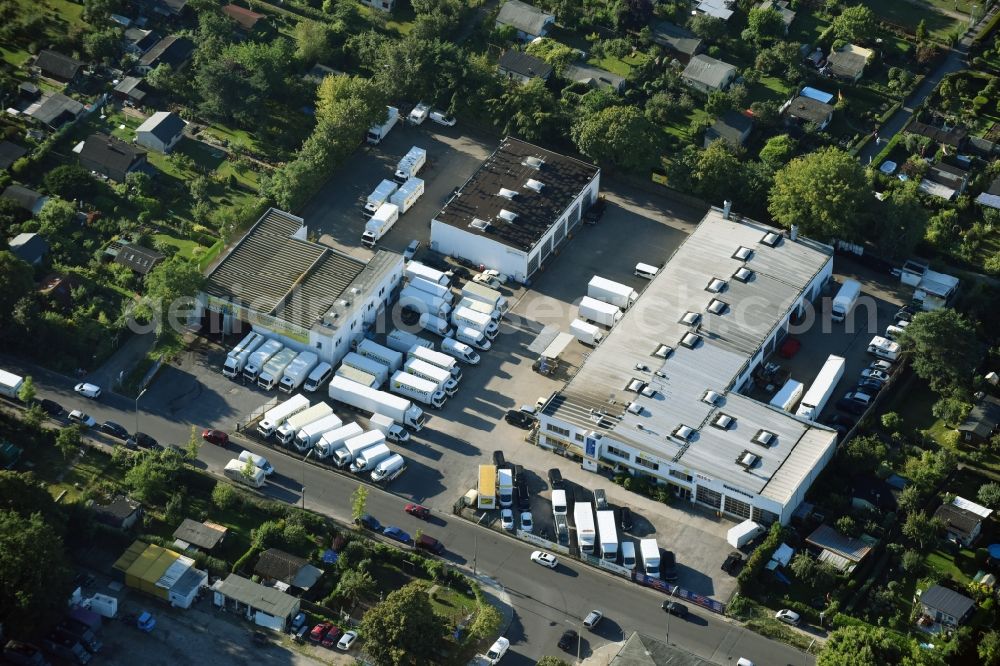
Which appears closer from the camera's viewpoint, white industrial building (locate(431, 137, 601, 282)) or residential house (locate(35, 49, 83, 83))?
white industrial building (locate(431, 137, 601, 282))

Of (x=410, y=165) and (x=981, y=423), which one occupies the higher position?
(x=981, y=423)

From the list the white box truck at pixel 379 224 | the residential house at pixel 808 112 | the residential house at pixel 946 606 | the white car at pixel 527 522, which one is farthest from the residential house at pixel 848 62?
the white car at pixel 527 522

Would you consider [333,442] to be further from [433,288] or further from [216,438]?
[433,288]

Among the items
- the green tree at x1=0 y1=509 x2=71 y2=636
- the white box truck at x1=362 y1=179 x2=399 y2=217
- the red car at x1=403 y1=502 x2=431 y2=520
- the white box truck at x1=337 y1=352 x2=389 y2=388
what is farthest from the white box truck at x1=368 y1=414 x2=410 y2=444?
the green tree at x1=0 y1=509 x2=71 y2=636

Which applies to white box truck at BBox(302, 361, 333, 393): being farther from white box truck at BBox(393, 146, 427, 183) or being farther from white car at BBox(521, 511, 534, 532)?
white box truck at BBox(393, 146, 427, 183)

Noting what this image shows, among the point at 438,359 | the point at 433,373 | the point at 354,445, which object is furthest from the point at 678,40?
the point at 354,445

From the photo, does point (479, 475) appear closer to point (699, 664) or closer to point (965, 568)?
point (699, 664)
